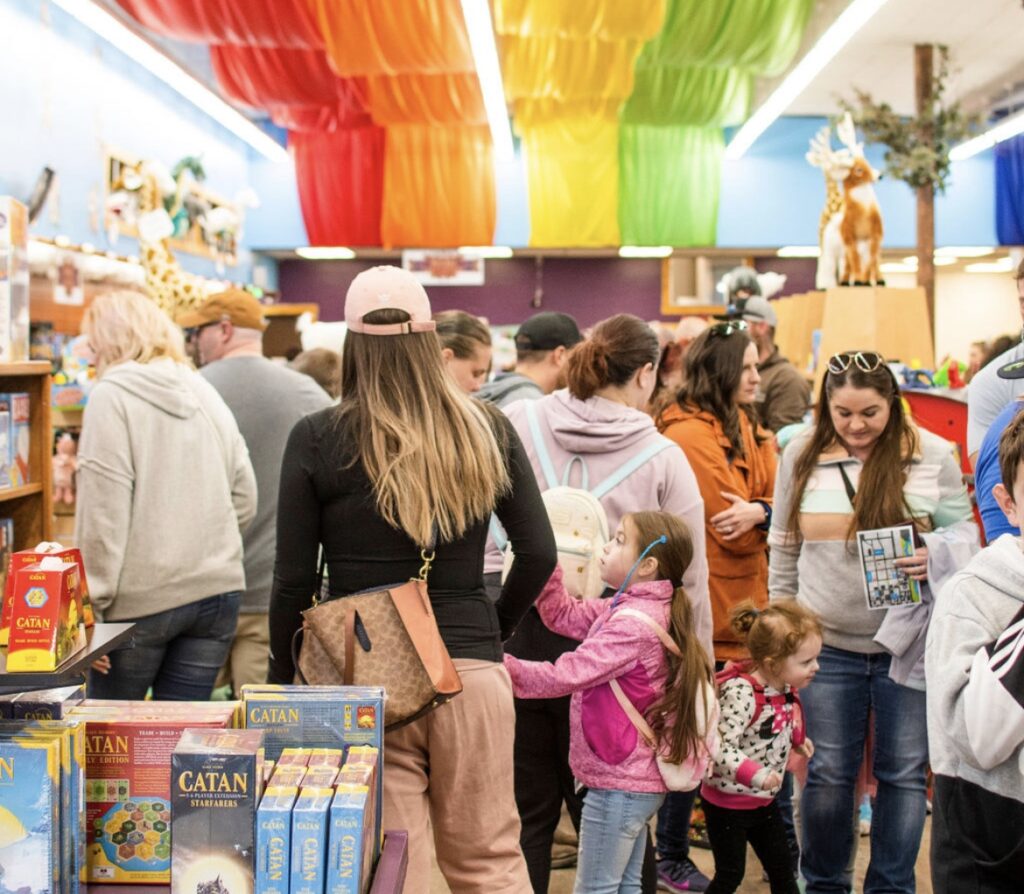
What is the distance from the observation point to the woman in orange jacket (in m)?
3.33

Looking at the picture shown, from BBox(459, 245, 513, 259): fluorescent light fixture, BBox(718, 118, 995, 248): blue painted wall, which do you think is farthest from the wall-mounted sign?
BBox(718, 118, 995, 248): blue painted wall

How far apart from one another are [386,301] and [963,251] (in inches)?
501

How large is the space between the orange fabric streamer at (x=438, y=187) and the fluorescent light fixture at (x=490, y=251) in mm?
1114

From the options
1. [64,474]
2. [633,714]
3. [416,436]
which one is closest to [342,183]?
[64,474]

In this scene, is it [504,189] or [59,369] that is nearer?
[59,369]

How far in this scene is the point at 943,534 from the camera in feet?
9.09

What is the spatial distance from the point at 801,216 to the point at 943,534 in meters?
10.8

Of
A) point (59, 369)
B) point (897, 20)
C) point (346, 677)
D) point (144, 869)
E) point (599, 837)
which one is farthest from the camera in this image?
point (897, 20)

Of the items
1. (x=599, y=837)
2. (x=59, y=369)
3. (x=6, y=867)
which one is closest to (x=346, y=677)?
(x=6, y=867)

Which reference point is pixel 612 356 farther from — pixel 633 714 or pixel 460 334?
pixel 633 714

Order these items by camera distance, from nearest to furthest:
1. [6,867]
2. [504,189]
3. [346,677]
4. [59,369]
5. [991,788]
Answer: [6,867], [991,788], [346,677], [59,369], [504,189]

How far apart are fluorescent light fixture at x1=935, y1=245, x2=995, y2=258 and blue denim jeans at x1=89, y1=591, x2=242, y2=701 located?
38.8ft

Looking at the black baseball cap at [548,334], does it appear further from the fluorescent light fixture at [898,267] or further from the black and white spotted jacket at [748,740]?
the fluorescent light fixture at [898,267]

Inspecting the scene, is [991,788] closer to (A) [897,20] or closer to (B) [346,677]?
(B) [346,677]
